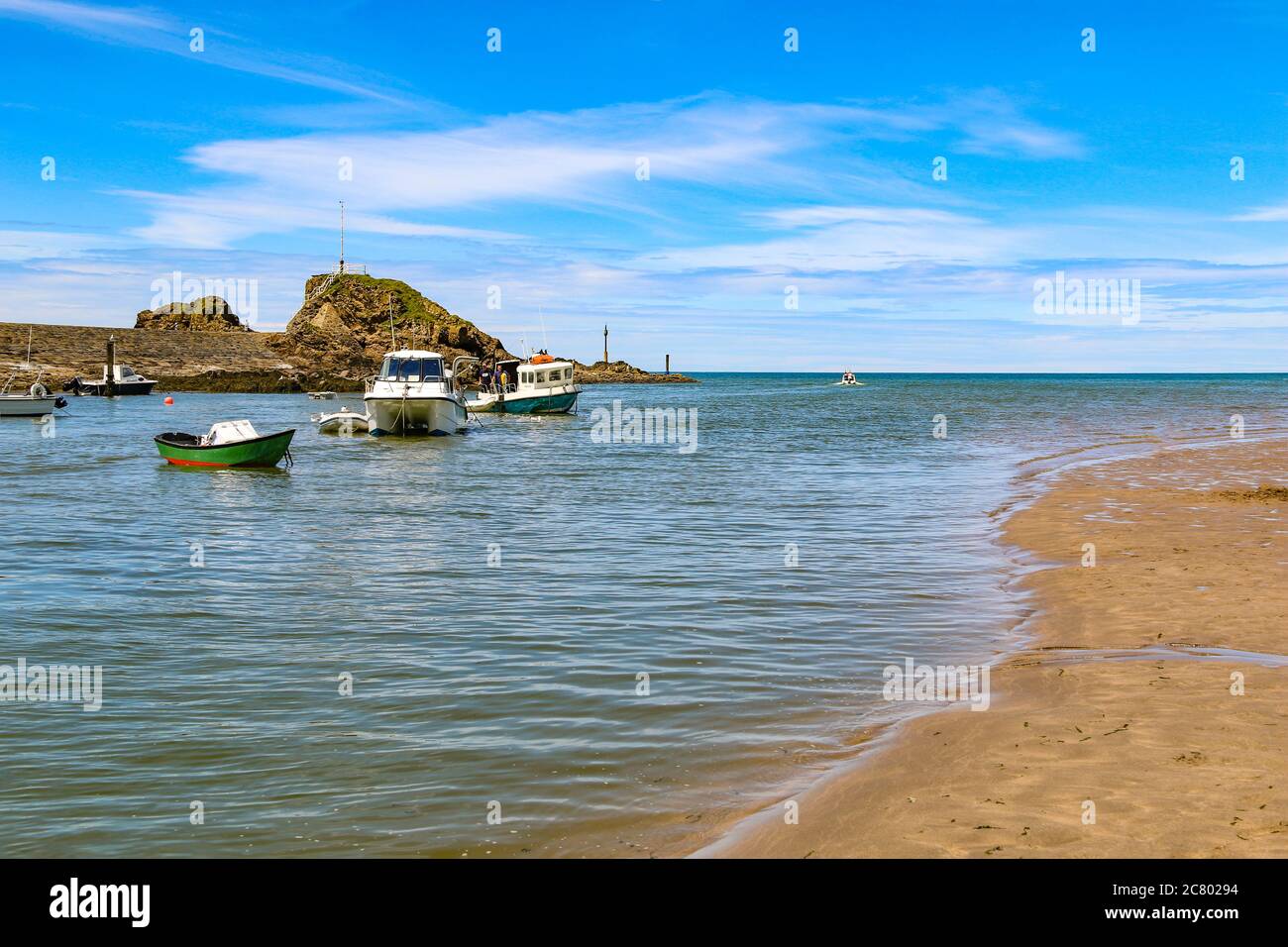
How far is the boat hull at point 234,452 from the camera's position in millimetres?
31531

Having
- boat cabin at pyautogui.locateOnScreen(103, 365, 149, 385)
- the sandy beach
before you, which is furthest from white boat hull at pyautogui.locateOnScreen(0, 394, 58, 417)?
the sandy beach

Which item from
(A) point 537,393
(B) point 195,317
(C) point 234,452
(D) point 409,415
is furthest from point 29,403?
(B) point 195,317

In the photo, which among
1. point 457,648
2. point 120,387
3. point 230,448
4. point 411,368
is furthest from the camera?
point 120,387

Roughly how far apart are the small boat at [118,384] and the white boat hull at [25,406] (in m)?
36.2

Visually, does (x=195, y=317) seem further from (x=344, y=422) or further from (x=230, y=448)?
(x=230, y=448)

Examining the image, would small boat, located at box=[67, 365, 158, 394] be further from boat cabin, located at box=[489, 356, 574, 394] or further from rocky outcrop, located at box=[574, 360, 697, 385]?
rocky outcrop, located at box=[574, 360, 697, 385]

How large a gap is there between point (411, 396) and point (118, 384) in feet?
213

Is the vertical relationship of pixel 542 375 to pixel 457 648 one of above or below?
above

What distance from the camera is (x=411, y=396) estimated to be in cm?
4519

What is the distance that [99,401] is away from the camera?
292 ft

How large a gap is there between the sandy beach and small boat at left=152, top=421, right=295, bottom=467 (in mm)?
24285

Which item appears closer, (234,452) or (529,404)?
(234,452)

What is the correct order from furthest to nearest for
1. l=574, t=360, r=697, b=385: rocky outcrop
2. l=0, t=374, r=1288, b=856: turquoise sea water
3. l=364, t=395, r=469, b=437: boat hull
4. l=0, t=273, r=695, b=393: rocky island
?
l=574, t=360, r=697, b=385: rocky outcrop → l=0, t=273, r=695, b=393: rocky island → l=364, t=395, r=469, b=437: boat hull → l=0, t=374, r=1288, b=856: turquoise sea water

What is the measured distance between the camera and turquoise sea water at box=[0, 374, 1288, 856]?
22.3ft
